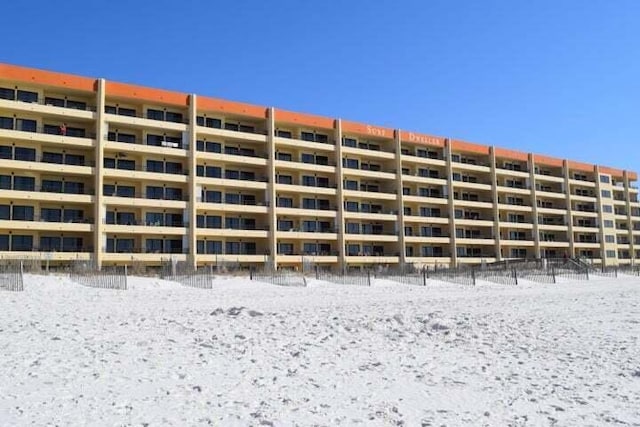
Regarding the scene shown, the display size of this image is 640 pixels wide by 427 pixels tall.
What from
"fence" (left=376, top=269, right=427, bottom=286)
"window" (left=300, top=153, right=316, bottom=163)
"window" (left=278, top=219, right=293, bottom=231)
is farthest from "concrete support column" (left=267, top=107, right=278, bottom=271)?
"fence" (left=376, top=269, right=427, bottom=286)

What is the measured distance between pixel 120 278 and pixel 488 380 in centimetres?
2674

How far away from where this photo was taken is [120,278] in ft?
107

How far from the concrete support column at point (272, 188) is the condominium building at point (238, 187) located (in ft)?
0.46

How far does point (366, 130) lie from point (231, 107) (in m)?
19.3

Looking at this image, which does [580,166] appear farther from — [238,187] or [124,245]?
[124,245]

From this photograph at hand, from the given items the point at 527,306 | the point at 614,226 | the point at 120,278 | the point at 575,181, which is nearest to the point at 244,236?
the point at 120,278

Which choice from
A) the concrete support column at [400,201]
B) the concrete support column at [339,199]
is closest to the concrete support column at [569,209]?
the concrete support column at [400,201]

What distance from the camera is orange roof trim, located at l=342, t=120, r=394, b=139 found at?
7406 cm

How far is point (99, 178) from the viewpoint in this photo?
55062 millimetres

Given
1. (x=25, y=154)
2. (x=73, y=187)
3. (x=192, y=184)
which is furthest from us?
(x=192, y=184)

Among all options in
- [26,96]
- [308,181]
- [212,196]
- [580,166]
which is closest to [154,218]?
[212,196]

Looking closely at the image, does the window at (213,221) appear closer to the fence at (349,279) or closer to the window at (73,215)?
the window at (73,215)

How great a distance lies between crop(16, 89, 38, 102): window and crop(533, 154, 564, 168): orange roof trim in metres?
73.1

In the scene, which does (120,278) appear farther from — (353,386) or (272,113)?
(272,113)
